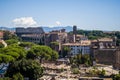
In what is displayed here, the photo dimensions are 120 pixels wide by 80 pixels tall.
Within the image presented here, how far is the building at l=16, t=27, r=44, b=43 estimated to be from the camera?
69812 mm

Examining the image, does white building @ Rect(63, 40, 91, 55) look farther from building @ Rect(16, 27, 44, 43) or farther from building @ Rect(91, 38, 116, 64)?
building @ Rect(16, 27, 44, 43)

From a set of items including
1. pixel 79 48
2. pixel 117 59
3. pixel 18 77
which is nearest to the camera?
pixel 18 77

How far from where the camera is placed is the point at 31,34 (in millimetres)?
78875

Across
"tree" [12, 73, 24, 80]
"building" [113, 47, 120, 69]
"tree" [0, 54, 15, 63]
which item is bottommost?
"building" [113, 47, 120, 69]

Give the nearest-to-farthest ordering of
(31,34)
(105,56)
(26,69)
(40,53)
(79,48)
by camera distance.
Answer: (26,69) → (40,53) → (105,56) → (79,48) → (31,34)

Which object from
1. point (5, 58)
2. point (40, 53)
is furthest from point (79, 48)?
point (5, 58)

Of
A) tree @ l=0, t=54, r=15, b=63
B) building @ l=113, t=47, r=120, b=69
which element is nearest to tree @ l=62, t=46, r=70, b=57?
building @ l=113, t=47, r=120, b=69

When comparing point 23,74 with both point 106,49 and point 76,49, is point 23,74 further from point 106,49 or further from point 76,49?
point 76,49

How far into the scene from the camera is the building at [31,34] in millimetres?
69812

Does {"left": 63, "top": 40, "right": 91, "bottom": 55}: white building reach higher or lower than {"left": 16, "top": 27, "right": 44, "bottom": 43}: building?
lower

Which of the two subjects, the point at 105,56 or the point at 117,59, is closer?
the point at 117,59

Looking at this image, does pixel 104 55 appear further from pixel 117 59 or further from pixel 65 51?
pixel 65 51

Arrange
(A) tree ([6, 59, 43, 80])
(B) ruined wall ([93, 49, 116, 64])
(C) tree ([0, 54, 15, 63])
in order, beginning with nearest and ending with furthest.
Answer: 1. (A) tree ([6, 59, 43, 80])
2. (C) tree ([0, 54, 15, 63])
3. (B) ruined wall ([93, 49, 116, 64])

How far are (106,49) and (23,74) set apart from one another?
18.8 metres
